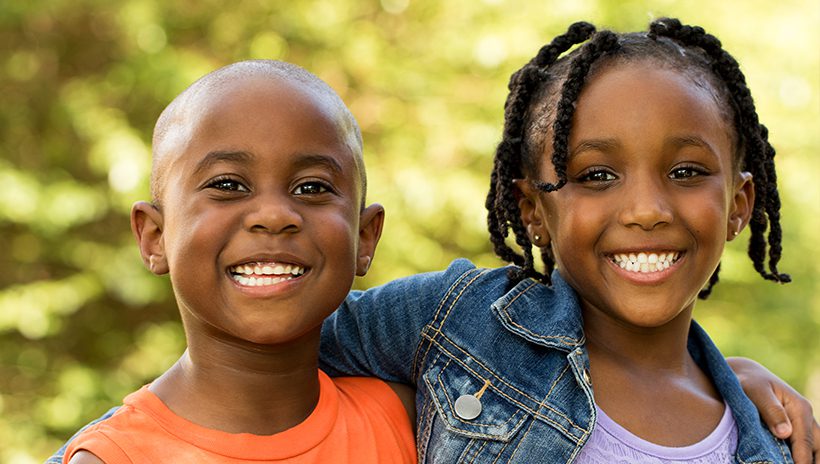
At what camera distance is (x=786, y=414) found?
8.86ft

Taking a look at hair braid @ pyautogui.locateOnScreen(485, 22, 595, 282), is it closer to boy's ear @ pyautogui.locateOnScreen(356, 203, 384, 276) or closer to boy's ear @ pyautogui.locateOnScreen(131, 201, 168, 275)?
boy's ear @ pyautogui.locateOnScreen(356, 203, 384, 276)

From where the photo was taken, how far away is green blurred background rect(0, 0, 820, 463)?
4.86 m

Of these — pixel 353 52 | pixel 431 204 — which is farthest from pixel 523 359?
pixel 353 52

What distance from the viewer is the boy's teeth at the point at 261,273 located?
2.15m

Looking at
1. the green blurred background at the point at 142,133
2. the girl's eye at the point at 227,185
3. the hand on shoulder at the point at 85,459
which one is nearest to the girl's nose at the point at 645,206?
the girl's eye at the point at 227,185

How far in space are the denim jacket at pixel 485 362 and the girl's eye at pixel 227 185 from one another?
1.90 feet

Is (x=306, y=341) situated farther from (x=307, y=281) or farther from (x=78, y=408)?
(x=78, y=408)

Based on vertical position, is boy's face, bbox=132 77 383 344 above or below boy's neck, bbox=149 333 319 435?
above

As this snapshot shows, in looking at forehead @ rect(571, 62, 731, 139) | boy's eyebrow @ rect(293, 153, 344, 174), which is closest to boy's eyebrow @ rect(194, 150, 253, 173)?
boy's eyebrow @ rect(293, 153, 344, 174)

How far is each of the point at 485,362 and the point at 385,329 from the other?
0.27 m

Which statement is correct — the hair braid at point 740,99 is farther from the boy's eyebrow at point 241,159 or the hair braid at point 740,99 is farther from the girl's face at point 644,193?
the boy's eyebrow at point 241,159

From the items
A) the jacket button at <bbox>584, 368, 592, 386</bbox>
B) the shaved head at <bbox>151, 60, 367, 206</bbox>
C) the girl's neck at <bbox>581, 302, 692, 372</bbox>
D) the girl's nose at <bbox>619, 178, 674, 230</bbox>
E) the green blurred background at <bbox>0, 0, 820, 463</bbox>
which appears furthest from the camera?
the green blurred background at <bbox>0, 0, 820, 463</bbox>

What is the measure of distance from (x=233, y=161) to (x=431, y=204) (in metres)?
2.92

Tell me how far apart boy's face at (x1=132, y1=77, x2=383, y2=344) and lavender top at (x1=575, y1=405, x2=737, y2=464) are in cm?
73
